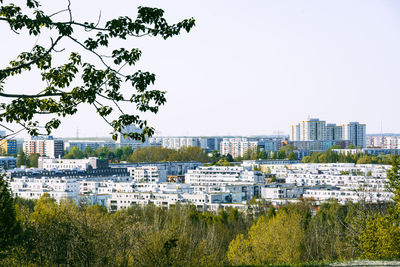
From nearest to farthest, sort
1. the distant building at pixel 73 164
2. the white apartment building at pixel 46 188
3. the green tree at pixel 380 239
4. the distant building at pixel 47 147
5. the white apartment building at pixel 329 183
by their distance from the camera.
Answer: the green tree at pixel 380 239, the white apartment building at pixel 329 183, the white apartment building at pixel 46 188, the distant building at pixel 73 164, the distant building at pixel 47 147

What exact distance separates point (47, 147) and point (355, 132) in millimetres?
35534

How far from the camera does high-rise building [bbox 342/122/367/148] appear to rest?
70312 millimetres

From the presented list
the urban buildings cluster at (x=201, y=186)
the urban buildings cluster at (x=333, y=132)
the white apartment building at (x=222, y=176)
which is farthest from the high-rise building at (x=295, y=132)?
the white apartment building at (x=222, y=176)

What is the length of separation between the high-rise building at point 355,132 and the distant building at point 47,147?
33075mm

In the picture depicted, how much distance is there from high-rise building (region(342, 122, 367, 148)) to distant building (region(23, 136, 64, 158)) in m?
33.1

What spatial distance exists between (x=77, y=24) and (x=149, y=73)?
515 mm

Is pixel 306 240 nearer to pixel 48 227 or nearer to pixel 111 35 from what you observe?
pixel 48 227

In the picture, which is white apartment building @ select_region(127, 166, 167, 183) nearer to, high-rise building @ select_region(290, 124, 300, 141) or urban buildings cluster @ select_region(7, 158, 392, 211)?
urban buildings cluster @ select_region(7, 158, 392, 211)

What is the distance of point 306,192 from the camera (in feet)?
86.5

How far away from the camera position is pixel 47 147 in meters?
55.9

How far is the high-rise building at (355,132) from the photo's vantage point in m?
70.3

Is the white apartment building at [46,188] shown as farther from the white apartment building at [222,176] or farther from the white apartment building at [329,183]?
the white apartment building at [329,183]

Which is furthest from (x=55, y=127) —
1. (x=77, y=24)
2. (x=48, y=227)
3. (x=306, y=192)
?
(x=306, y=192)

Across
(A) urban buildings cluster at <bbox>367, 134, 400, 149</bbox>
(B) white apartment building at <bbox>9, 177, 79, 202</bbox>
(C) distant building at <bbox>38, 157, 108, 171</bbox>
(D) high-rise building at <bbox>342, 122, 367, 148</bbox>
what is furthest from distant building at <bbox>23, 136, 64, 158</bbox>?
(A) urban buildings cluster at <bbox>367, 134, 400, 149</bbox>
